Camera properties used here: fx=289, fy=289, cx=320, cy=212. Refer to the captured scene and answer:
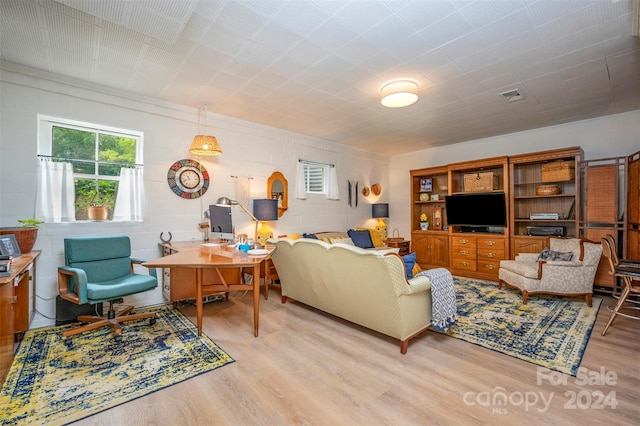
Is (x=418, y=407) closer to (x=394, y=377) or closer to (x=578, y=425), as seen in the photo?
(x=394, y=377)

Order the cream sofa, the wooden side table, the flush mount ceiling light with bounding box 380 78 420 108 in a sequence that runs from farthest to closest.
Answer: the wooden side table → the flush mount ceiling light with bounding box 380 78 420 108 → the cream sofa

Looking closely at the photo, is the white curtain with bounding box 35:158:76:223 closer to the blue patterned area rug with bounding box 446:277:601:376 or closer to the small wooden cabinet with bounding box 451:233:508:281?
the blue patterned area rug with bounding box 446:277:601:376

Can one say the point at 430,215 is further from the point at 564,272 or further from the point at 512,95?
the point at 512,95

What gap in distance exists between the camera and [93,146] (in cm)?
344

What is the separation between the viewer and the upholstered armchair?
3.60 metres

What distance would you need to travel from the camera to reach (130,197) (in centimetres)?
357

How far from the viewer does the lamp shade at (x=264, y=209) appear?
173 inches

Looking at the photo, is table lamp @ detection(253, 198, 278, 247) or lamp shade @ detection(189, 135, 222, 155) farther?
table lamp @ detection(253, 198, 278, 247)

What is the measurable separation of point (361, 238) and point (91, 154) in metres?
4.38

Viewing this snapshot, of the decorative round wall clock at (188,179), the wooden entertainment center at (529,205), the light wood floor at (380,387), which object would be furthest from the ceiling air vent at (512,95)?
the decorative round wall clock at (188,179)

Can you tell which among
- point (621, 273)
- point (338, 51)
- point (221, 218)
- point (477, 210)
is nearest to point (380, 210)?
point (477, 210)

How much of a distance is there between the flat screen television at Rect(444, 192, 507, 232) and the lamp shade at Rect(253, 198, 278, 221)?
340cm

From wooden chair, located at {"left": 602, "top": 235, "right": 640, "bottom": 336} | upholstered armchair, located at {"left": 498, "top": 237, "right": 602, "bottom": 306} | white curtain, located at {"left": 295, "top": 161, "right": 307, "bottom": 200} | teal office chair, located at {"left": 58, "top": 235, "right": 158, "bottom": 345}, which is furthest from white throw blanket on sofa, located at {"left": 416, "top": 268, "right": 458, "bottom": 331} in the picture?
white curtain, located at {"left": 295, "top": 161, "right": 307, "bottom": 200}

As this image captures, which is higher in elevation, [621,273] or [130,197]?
[130,197]
